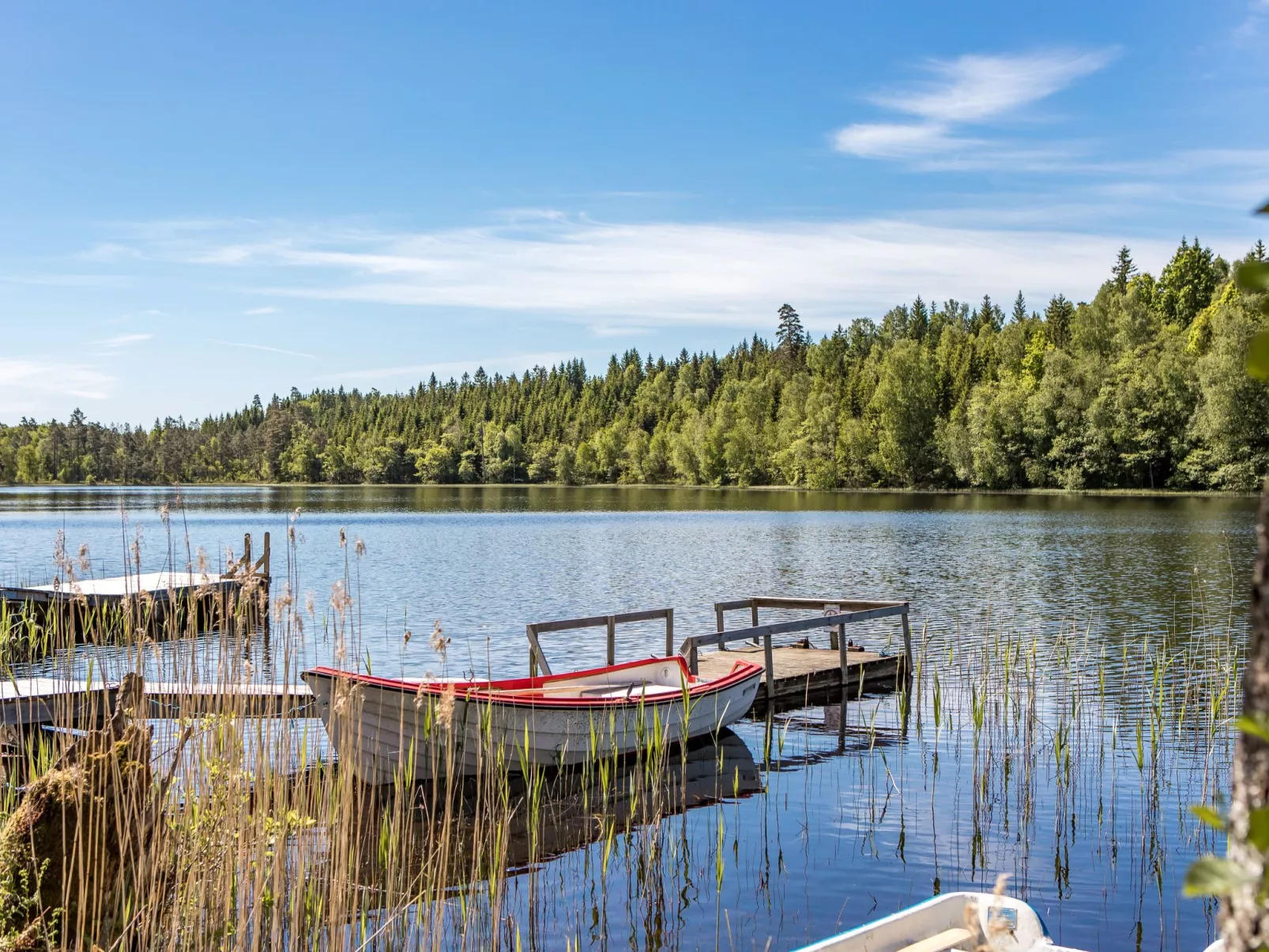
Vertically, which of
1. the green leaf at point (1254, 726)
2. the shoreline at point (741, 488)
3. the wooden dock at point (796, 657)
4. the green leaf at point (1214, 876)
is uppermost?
the green leaf at point (1254, 726)

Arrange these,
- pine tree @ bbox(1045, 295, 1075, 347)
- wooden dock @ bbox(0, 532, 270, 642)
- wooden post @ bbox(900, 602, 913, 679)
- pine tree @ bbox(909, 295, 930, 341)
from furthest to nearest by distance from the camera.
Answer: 1. pine tree @ bbox(909, 295, 930, 341)
2. pine tree @ bbox(1045, 295, 1075, 347)
3. wooden post @ bbox(900, 602, 913, 679)
4. wooden dock @ bbox(0, 532, 270, 642)

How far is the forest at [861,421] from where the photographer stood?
3041 inches

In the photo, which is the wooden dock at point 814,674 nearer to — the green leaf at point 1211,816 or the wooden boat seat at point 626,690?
the wooden boat seat at point 626,690

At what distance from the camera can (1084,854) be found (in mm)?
9773

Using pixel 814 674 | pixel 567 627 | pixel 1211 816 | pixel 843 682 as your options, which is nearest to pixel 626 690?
pixel 567 627

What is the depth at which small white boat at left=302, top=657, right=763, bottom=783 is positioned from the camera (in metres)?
10.5

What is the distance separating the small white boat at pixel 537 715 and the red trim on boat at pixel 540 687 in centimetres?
1

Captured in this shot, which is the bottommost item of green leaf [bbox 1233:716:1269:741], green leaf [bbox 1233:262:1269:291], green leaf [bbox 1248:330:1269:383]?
green leaf [bbox 1233:716:1269:741]

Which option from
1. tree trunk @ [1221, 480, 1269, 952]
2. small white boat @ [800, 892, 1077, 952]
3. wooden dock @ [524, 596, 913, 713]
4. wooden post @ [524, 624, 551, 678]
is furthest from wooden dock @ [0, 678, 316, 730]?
tree trunk @ [1221, 480, 1269, 952]

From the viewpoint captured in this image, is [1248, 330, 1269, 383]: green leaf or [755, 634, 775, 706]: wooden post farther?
[755, 634, 775, 706]: wooden post

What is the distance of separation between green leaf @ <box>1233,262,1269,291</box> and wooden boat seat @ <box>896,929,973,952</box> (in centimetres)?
474

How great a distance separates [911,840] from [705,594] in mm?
19138

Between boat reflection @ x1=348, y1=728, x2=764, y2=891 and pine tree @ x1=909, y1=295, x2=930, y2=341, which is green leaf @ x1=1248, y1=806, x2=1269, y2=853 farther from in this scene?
pine tree @ x1=909, y1=295, x2=930, y2=341

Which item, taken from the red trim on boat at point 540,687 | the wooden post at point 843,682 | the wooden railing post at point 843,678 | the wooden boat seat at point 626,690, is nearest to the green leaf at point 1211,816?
the red trim on boat at point 540,687
